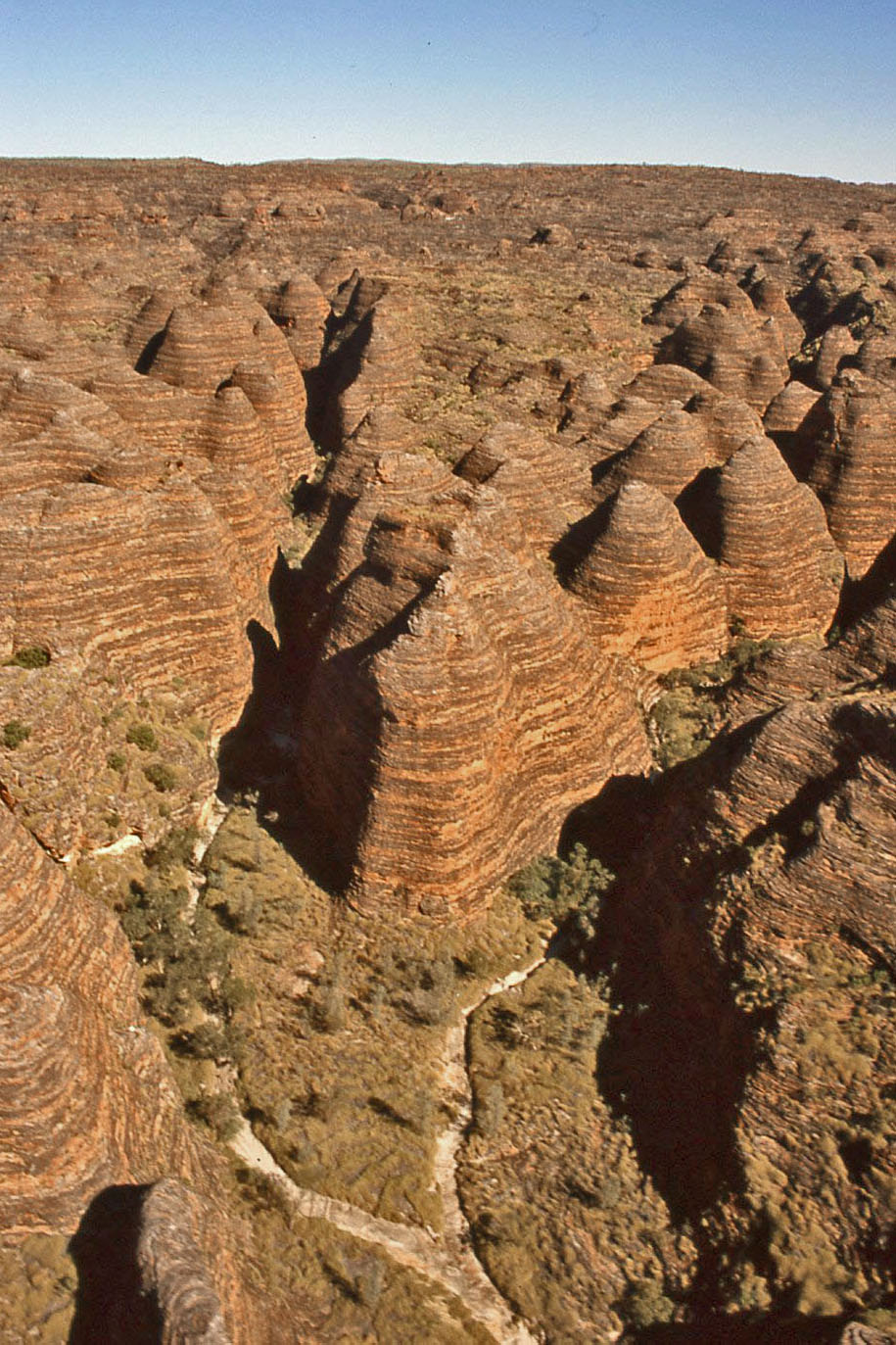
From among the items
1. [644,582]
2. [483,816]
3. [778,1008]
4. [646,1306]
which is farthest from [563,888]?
[644,582]

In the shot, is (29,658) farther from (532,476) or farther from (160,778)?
(532,476)

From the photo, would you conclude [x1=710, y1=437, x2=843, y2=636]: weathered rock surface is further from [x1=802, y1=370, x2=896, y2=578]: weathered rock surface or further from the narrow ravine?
the narrow ravine

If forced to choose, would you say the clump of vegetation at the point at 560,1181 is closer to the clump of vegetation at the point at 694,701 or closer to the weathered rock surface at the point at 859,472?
the clump of vegetation at the point at 694,701

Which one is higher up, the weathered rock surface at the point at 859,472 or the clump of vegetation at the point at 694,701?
the weathered rock surface at the point at 859,472

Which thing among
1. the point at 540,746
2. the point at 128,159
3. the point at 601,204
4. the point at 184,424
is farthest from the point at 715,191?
the point at 540,746

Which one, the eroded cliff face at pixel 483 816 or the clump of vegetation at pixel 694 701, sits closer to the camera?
the eroded cliff face at pixel 483 816

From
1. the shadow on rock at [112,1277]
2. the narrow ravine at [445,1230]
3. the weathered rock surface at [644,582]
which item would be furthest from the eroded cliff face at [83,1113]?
the weathered rock surface at [644,582]

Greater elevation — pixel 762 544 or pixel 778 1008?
pixel 762 544

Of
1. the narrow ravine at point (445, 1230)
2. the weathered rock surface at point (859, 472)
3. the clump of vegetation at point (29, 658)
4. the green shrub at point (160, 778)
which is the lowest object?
the narrow ravine at point (445, 1230)
